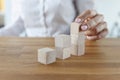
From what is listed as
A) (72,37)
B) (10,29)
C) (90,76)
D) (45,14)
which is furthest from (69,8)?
(90,76)

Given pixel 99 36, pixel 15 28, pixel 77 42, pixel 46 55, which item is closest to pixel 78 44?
pixel 77 42

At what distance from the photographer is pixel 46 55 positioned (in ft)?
1.99

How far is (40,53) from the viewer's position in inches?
24.5

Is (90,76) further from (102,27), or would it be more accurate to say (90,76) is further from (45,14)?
(45,14)

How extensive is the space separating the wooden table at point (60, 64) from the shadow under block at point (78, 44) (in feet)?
0.06

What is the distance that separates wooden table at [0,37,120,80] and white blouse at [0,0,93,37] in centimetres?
33

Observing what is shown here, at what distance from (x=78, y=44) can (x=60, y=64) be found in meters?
0.08

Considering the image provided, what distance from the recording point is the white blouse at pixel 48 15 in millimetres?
1111

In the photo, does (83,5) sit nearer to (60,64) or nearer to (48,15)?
(48,15)

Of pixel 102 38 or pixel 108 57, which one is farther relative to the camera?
pixel 102 38

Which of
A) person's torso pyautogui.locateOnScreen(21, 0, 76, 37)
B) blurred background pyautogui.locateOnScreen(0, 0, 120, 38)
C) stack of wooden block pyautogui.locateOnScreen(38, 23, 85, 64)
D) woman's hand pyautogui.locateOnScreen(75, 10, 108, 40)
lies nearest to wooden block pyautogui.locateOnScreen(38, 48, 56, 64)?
stack of wooden block pyautogui.locateOnScreen(38, 23, 85, 64)

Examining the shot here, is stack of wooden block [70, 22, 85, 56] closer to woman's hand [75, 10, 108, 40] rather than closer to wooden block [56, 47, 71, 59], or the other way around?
wooden block [56, 47, 71, 59]

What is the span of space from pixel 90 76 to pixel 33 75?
13cm

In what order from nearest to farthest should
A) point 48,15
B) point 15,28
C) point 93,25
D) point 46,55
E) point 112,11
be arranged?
point 46,55 → point 93,25 → point 48,15 → point 15,28 → point 112,11
